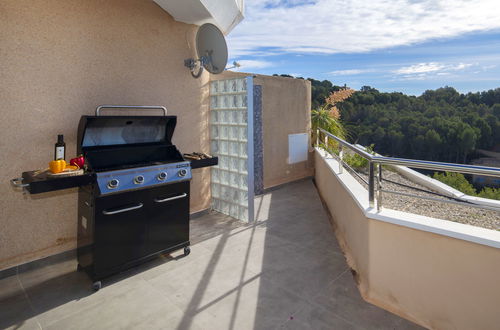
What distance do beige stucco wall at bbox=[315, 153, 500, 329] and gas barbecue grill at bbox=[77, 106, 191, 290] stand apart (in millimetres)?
1873

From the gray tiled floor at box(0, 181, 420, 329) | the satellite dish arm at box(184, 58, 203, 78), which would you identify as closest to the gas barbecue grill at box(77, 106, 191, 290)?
the gray tiled floor at box(0, 181, 420, 329)

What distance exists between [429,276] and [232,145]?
2.85m

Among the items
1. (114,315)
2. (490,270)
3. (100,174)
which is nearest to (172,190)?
(100,174)

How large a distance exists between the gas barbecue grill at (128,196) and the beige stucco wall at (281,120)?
9.91 feet

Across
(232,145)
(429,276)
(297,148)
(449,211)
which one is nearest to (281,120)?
(297,148)

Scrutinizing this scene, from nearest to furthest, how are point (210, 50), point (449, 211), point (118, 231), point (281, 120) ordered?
point (118, 231) < point (449, 211) < point (210, 50) < point (281, 120)

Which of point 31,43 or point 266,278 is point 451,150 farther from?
point 31,43

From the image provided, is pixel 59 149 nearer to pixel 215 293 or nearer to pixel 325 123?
pixel 215 293

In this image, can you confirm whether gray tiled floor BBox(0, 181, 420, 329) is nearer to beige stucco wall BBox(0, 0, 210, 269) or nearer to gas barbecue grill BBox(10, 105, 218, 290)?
gas barbecue grill BBox(10, 105, 218, 290)

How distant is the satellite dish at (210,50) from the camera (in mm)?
3918

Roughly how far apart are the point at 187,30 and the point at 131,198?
2598 millimetres

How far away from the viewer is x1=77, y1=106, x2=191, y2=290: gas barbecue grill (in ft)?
8.52

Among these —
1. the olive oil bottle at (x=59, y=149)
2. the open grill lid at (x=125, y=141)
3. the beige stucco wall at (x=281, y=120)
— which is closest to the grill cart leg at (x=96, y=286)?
the open grill lid at (x=125, y=141)

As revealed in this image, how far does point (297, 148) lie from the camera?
22.6ft
